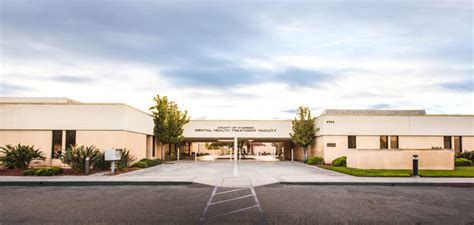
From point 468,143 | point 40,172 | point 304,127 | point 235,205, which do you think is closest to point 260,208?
point 235,205

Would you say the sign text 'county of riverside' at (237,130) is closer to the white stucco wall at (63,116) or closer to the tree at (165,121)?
the tree at (165,121)

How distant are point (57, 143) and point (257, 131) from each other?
1904 cm

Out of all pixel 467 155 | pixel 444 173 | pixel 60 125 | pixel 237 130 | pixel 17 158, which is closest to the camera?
pixel 444 173

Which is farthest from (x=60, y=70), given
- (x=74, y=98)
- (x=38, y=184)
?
(x=74, y=98)

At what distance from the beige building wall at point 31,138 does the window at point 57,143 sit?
0.74 ft

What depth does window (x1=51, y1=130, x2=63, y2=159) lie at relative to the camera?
23.3m

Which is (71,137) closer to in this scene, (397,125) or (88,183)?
(88,183)

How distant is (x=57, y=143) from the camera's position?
2355 cm

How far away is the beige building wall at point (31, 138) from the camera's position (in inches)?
916

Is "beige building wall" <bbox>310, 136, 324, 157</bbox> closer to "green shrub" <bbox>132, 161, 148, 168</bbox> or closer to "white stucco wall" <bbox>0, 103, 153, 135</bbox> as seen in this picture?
"green shrub" <bbox>132, 161, 148, 168</bbox>

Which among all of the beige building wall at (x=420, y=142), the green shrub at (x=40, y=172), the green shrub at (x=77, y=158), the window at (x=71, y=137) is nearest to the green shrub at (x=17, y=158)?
the green shrub at (x=77, y=158)

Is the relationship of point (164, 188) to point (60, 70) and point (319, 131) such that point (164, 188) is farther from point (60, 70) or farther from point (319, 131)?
point (319, 131)

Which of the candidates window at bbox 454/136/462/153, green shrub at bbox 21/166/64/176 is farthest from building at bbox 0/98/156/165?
window at bbox 454/136/462/153

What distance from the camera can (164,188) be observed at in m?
13.9
